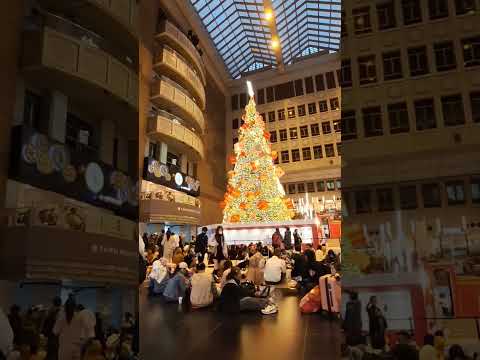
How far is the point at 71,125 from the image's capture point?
3.02 metres

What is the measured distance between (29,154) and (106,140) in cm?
84

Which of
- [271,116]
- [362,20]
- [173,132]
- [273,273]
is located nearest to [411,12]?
[362,20]

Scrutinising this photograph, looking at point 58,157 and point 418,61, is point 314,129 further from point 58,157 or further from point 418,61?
point 58,157

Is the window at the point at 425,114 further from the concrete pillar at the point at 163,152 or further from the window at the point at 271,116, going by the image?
the window at the point at 271,116

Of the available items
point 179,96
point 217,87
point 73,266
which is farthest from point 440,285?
point 217,87

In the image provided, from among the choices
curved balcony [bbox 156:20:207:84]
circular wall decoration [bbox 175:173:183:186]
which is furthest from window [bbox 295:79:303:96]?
circular wall decoration [bbox 175:173:183:186]

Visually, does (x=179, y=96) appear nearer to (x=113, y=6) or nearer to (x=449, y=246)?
(x=113, y=6)

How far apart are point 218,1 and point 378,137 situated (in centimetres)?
3028

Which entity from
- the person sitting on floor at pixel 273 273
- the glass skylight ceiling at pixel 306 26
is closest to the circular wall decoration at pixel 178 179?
the person sitting on floor at pixel 273 273

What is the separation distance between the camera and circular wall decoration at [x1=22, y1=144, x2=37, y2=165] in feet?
8.23

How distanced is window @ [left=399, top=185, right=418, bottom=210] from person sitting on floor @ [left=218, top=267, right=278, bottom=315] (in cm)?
408

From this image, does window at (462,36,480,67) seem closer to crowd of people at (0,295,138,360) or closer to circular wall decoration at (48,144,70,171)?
circular wall decoration at (48,144,70,171)

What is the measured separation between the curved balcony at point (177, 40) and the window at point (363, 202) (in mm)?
21462

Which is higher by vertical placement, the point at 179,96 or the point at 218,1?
the point at 218,1
